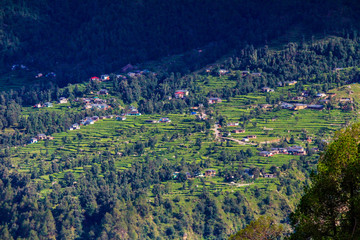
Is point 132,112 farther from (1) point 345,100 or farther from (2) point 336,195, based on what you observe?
(2) point 336,195

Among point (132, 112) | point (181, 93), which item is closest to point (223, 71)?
point (181, 93)

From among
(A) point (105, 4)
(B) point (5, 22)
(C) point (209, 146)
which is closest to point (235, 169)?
(C) point (209, 146)

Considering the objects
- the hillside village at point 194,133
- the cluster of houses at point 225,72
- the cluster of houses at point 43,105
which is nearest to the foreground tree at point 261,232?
the hillside village at point 194,133

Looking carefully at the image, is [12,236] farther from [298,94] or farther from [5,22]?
[5,22]

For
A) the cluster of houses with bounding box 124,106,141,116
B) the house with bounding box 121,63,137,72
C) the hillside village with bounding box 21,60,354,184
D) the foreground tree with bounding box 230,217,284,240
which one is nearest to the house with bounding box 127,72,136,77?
the hillside village with bounding box 21,60,354,184

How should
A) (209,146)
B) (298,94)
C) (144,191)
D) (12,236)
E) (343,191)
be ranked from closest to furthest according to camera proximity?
(343,191) → (12,236) → (144,191) → (209,146) → (298,94)

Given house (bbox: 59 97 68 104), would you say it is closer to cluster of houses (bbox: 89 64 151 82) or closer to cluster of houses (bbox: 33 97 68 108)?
cluster of houses (bbox: 33 97 68 108)
